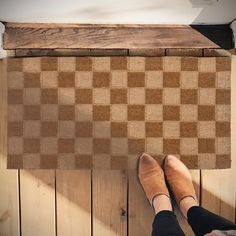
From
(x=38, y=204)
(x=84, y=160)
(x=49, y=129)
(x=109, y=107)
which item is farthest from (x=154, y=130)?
(x=38, y=204)

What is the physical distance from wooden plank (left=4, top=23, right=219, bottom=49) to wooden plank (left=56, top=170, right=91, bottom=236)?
0.50 m

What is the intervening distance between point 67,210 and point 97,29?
28.1 inches

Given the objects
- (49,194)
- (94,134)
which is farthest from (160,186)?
(49,194)

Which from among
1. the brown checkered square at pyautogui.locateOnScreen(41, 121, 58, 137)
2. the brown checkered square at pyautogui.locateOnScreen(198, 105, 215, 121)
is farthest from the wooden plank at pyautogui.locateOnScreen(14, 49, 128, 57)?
the brown checkered square at pyautogui.locateOnScreen(198, 105, 215, 121)

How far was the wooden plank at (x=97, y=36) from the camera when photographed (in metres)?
1.19

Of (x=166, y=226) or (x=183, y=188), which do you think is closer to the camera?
(x=166, y=226)

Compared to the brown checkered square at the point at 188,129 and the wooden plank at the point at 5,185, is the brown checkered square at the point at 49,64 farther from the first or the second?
the brown checkered square at the point at 188,129

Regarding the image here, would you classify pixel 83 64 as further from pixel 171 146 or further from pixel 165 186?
pixel 165 186

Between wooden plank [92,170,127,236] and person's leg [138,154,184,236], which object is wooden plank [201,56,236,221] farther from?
wooden plank [92,170,127,236]

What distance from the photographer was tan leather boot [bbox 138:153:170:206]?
3.87 feet

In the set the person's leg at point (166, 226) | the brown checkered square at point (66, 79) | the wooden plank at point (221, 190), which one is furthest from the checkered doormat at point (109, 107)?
the person's leg at point (166, 226)

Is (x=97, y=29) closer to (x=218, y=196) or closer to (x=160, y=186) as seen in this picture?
(x=160, y=186)

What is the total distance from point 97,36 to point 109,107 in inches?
10.9

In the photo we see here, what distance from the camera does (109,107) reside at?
1.21 meters
